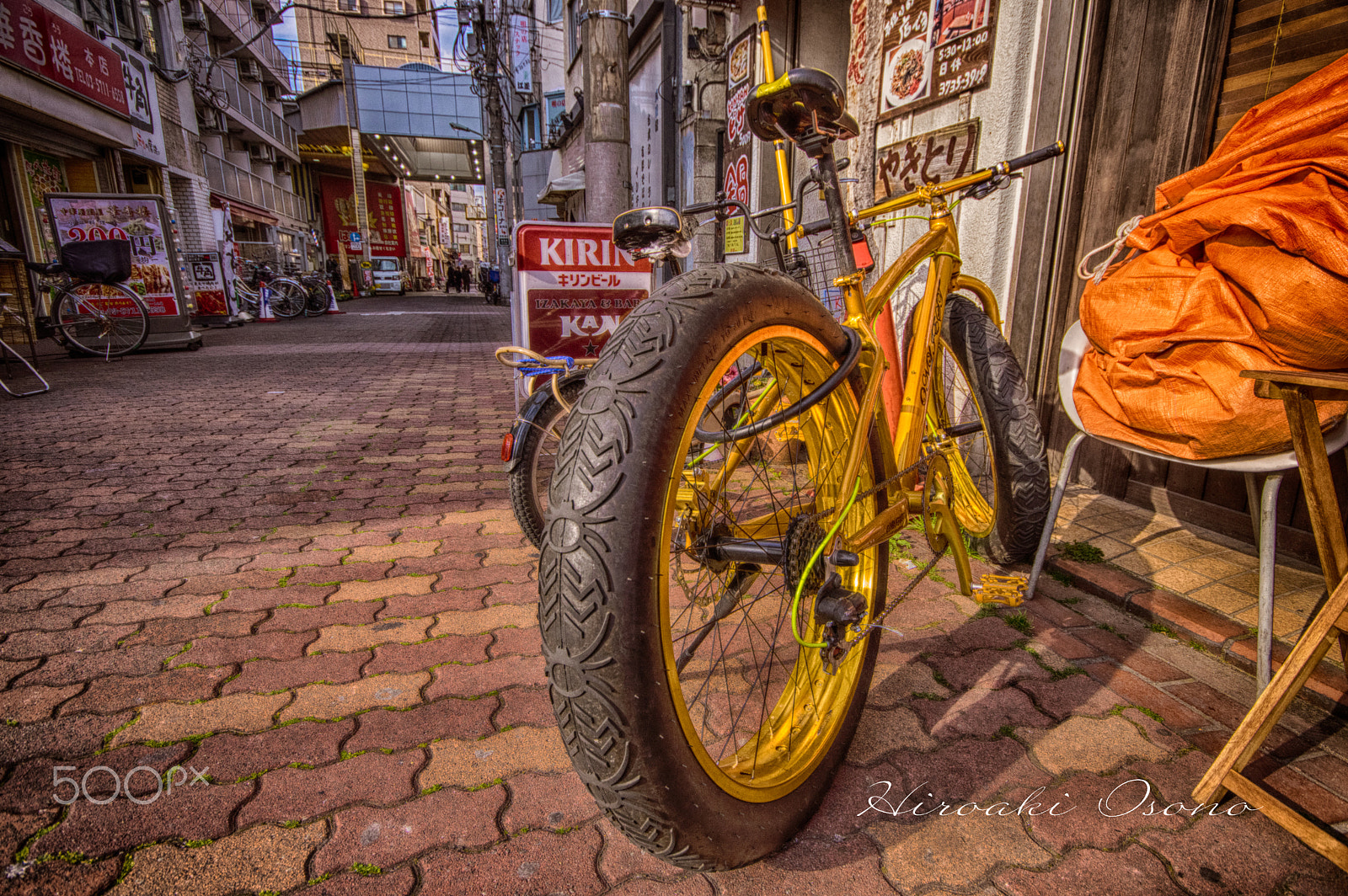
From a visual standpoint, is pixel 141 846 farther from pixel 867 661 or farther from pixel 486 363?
pixel 486 363

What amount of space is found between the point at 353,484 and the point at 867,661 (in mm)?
3180

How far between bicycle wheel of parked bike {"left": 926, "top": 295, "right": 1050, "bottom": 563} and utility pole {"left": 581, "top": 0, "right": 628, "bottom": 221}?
3.68m

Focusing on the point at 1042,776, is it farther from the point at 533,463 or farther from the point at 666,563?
the point at 533,463

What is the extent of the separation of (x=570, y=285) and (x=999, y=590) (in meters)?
2.80

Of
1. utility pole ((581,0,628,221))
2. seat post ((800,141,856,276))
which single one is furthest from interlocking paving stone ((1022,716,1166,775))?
utility pole ((581,0,628,221))

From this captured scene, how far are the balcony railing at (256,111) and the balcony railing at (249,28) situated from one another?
5.68 feet

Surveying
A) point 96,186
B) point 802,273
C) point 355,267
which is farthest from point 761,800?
point 355,267

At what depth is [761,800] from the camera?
115cm

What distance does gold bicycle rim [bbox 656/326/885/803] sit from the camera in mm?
1042

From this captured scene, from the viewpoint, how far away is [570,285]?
3852 millimetres

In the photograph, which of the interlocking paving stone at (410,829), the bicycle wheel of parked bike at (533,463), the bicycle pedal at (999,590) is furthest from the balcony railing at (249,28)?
the bicycle pedal at (999,590)

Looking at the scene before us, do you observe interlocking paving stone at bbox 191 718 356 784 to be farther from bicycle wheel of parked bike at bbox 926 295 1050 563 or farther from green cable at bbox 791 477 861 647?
bicycle wheel of parked bike at bbox 926 295 1050 563

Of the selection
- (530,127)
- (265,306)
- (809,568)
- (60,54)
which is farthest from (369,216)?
(809,568)

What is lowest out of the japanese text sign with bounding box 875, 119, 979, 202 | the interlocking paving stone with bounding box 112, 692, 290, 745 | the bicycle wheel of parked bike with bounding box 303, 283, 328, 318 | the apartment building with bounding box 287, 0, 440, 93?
the interlocking paving stone with bounding box 112, 692, 290, 745
